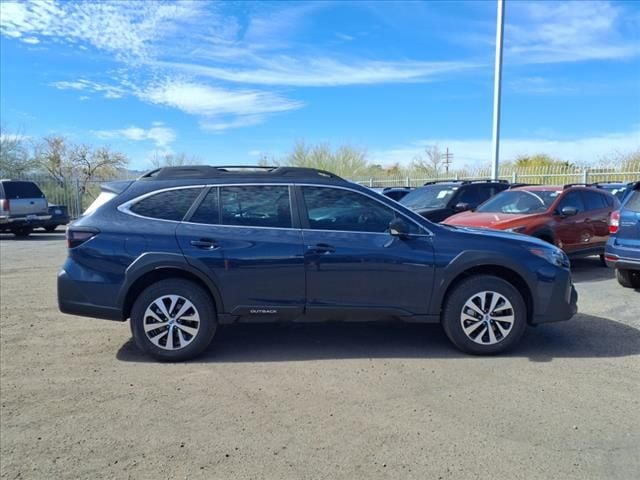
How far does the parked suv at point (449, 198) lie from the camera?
11547 millimetres

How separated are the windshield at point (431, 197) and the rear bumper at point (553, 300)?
6.84 meters

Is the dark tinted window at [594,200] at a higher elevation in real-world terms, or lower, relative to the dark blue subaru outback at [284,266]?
higher

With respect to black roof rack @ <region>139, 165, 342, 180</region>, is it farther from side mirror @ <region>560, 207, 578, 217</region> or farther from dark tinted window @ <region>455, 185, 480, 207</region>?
dark tinted window @ <region>455, 185, 480, 207</region>

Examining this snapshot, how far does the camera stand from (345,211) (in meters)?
4.99

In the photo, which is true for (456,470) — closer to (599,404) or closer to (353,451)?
(353,451)

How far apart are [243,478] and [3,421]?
1.97 meters

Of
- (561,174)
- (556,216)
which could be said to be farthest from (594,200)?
(561,174)

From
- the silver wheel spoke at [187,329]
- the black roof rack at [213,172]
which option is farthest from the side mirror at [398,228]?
the silver wheel spoke at [187,329]

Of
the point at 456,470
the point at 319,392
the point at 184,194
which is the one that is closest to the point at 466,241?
the point at 319,392

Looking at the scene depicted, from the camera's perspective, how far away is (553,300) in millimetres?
4953

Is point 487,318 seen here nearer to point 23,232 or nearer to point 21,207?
point 21,207

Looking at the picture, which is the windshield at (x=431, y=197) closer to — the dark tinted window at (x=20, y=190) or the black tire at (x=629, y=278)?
the black tire at (x=629, y=278)

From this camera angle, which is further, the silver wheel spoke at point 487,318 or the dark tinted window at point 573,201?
the dark tinted window at point 573,201

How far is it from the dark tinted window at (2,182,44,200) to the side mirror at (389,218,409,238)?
1627 centimetres
